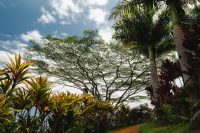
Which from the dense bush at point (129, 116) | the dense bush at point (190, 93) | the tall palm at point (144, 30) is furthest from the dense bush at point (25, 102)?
the dense bush at point (129, 116)

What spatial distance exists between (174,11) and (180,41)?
1.96 m

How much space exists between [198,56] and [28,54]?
20.1 m

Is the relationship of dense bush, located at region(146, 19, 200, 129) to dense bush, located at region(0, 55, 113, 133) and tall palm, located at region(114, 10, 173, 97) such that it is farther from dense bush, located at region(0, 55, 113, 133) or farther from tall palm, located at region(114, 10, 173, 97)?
tall palm, located at region(114, 10, 173, 97)

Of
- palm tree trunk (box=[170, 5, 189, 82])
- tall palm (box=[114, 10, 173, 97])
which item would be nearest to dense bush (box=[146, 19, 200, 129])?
palm tree trunk (box=[170, 5, 189, 82])

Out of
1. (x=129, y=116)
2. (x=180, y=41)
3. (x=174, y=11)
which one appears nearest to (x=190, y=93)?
(x=180, y=41)

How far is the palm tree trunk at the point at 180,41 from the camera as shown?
1111 centimetres

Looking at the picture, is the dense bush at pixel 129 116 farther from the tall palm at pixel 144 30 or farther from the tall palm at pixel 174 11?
the tall palm at pixel 174 11

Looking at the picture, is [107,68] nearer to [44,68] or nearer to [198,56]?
[44,68]

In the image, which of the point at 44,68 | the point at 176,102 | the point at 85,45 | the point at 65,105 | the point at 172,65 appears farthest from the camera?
the point at 44,68

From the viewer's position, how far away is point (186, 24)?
1338cm

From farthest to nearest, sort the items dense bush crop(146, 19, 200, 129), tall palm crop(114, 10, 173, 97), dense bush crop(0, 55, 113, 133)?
tall palm crop(114, 10, 173, 97)
dense bush crop(146, 19, 200, 129)
dense bush crop(0, 55, 113, 133)

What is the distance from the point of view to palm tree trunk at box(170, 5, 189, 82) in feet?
36.4

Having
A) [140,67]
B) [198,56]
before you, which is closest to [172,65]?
[198,56]

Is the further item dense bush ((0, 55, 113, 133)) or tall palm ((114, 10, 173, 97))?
tall palm ((114, 10, 173, 97))
